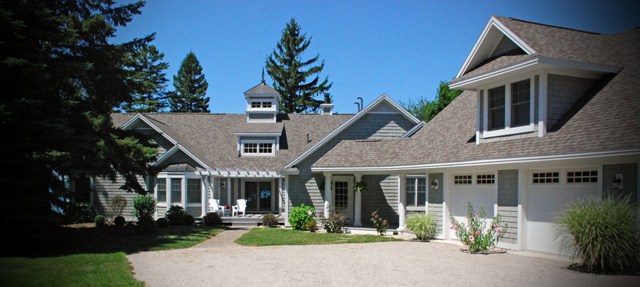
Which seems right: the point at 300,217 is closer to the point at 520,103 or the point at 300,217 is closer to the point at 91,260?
the point at 91,260

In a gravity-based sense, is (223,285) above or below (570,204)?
below

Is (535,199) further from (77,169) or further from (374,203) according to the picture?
(77,169)

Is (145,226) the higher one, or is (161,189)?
(161,189)

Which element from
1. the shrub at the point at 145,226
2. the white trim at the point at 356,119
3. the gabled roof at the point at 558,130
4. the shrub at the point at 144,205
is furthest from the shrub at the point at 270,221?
the shrub at the point at 144,205

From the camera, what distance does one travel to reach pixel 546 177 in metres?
13.2

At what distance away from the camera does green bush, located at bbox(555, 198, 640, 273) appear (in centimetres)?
995

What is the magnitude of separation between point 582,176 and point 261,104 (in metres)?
20.9

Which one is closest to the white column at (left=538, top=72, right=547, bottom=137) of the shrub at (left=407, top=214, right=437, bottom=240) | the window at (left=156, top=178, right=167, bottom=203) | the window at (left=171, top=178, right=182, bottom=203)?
the shrub at (left=407, top=214, right=437, bottom=240)

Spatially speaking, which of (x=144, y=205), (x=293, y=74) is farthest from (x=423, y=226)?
(x=293, y=74)

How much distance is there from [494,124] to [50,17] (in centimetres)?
1389

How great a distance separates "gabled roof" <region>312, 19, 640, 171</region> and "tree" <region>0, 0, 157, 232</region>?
33.8 ft

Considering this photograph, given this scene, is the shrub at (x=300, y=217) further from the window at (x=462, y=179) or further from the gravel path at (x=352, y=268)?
the window at (x=462, y=179)

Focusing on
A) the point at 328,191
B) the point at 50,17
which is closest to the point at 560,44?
the point at 328,191

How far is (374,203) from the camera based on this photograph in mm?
24156
